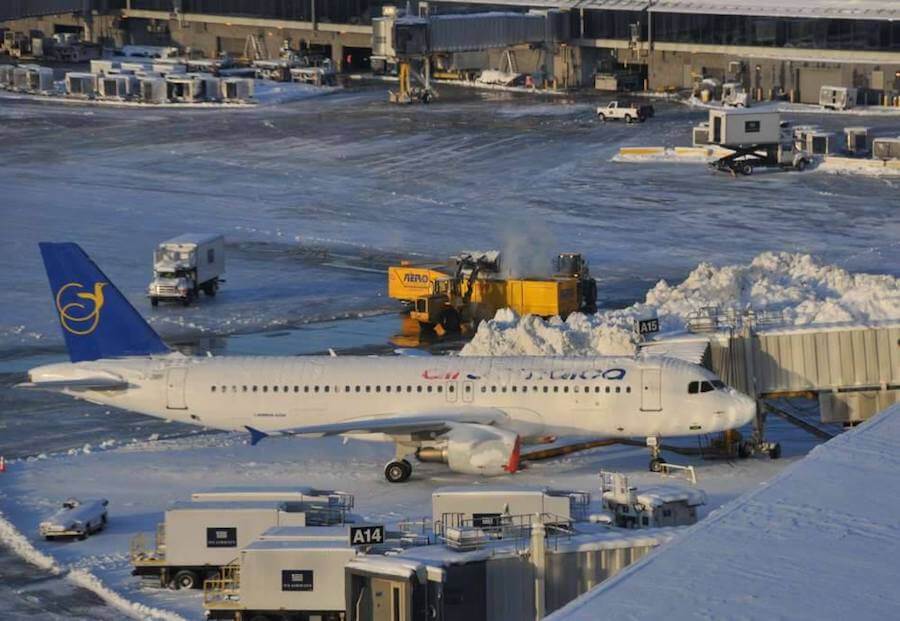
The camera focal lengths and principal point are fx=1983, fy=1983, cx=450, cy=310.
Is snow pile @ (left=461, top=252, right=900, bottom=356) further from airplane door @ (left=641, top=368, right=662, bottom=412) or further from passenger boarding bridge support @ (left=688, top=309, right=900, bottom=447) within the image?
airplane door @ (left=641, top=368, right=662, bottom=412)

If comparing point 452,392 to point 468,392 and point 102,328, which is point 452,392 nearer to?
point 468,392

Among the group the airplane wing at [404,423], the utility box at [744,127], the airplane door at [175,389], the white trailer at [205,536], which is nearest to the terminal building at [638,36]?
the utility box at [744,127]

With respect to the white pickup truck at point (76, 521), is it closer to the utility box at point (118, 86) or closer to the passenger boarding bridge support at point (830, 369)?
the passenger boarding bridge support at point (830, 369)

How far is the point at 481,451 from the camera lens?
57062 millimetres

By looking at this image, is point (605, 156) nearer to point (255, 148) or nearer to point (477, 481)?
point (255, 148)

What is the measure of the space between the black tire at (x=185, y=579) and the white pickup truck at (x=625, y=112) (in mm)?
93071

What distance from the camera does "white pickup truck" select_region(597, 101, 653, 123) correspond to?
452ft

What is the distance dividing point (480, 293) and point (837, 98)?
66.2 meters

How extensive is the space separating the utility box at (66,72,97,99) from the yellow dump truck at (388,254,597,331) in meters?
79.8

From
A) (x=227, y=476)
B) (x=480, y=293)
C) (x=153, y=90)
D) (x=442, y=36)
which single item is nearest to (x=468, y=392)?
(x=227, y=476)

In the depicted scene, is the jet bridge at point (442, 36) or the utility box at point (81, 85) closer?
the jet bridge at point (442, 36)

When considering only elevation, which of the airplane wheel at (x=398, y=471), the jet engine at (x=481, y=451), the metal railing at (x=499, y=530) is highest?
the metal railing at (x=499, y=530)

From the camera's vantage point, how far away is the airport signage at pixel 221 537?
159 feet

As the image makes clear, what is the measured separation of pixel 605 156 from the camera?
4909 inches
